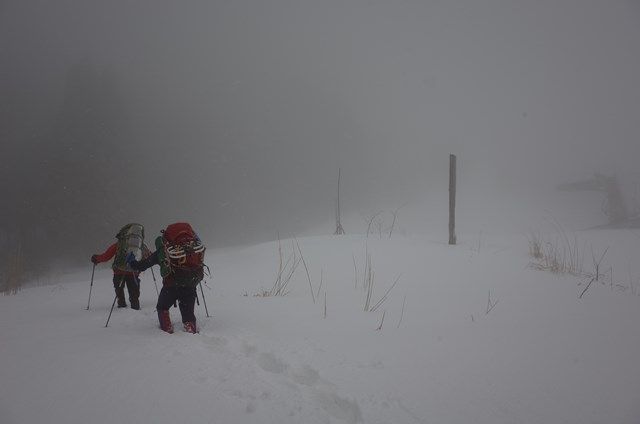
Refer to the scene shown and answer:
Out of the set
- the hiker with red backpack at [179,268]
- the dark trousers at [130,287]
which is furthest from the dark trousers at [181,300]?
the dark trousers at [130,287]

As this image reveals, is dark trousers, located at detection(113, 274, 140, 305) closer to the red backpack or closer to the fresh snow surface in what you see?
the fresh snow surface

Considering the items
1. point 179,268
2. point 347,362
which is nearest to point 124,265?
point 179,268

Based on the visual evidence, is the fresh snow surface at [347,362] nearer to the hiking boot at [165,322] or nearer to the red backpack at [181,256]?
the hiking boot at [165,322]

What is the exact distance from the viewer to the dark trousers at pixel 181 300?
3.21 m

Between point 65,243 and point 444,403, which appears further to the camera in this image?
point 65,243

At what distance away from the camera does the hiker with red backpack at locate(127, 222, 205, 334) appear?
10.5ft

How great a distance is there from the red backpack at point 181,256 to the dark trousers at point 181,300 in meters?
0.10

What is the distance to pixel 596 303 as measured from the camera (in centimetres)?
396

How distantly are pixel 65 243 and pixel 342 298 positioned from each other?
87.7ft

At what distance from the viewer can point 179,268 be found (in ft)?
10.7

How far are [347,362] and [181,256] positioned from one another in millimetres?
1918

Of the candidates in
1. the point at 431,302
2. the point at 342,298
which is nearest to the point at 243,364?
the point at 342,298

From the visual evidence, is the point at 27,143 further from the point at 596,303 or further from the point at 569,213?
the point at 569,213

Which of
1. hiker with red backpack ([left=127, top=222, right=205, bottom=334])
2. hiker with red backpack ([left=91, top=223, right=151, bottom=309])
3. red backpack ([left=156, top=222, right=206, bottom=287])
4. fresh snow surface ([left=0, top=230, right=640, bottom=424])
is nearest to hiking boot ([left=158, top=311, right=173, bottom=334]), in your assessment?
hiker with red backpack ([left=127, top=222, right=205, bottom=334])
